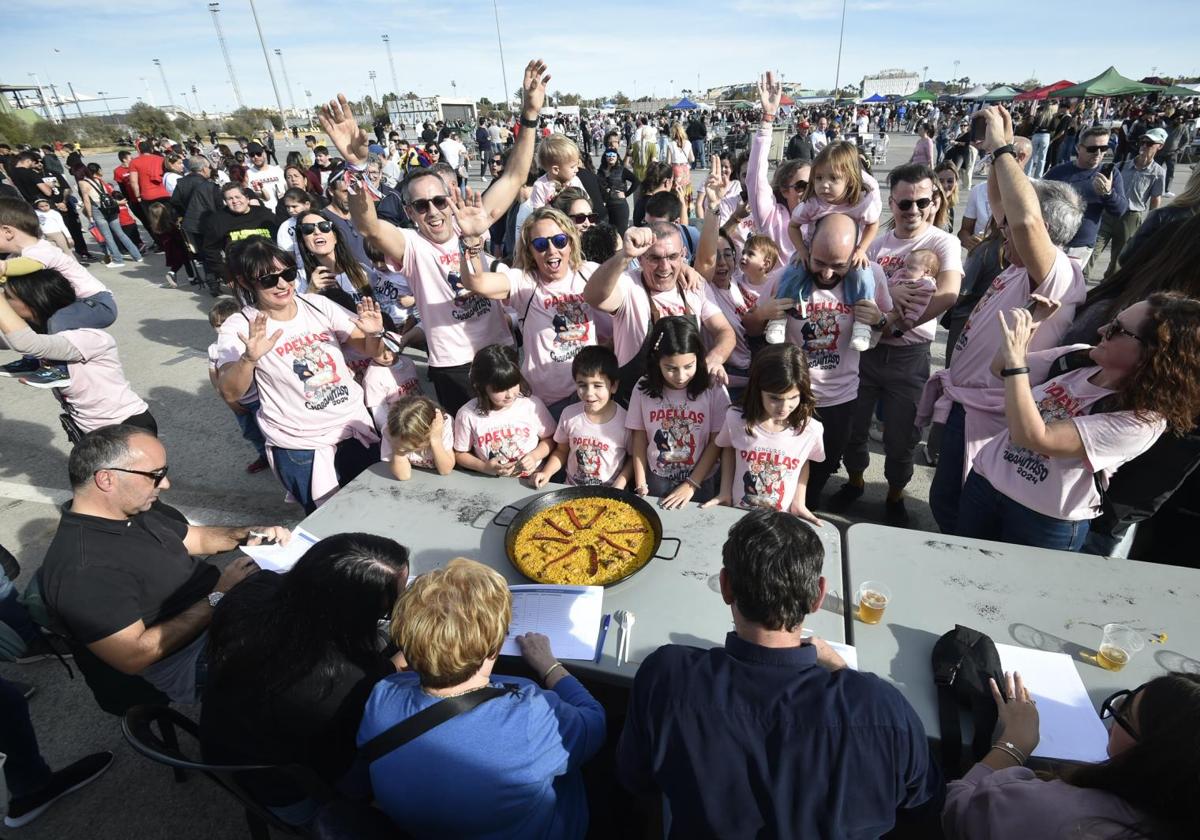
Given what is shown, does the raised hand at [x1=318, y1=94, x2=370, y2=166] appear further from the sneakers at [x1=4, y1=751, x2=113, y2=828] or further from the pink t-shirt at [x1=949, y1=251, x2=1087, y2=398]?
Answer: the pink t-shirt at [x1=949, y1=251, x2=1087, y2=398]

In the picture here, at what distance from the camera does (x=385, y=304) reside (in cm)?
502

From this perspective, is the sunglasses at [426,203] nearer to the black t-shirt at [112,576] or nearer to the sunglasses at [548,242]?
the sunglasses at [548,242]

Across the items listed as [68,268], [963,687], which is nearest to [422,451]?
[963,687]

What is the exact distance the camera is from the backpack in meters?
1.76

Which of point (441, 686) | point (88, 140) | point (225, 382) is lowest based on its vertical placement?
point (441, 686)

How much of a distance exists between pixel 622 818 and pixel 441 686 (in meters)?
1.18

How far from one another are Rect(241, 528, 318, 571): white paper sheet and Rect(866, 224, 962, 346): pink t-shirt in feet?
11.5

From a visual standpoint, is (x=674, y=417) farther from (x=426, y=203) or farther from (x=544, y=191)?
(x=544, y=191)

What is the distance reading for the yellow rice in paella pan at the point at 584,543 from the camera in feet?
8.08

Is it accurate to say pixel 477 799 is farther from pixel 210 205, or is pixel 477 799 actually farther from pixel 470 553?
pixel 210 205

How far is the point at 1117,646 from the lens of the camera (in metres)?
1.96

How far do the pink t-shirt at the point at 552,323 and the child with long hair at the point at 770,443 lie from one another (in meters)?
1.11

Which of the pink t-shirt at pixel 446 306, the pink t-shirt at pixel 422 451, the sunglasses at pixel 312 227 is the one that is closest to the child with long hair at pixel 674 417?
the pink t-shirt at pixel 422 451

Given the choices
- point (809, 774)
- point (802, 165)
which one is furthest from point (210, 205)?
point (809, 774)
